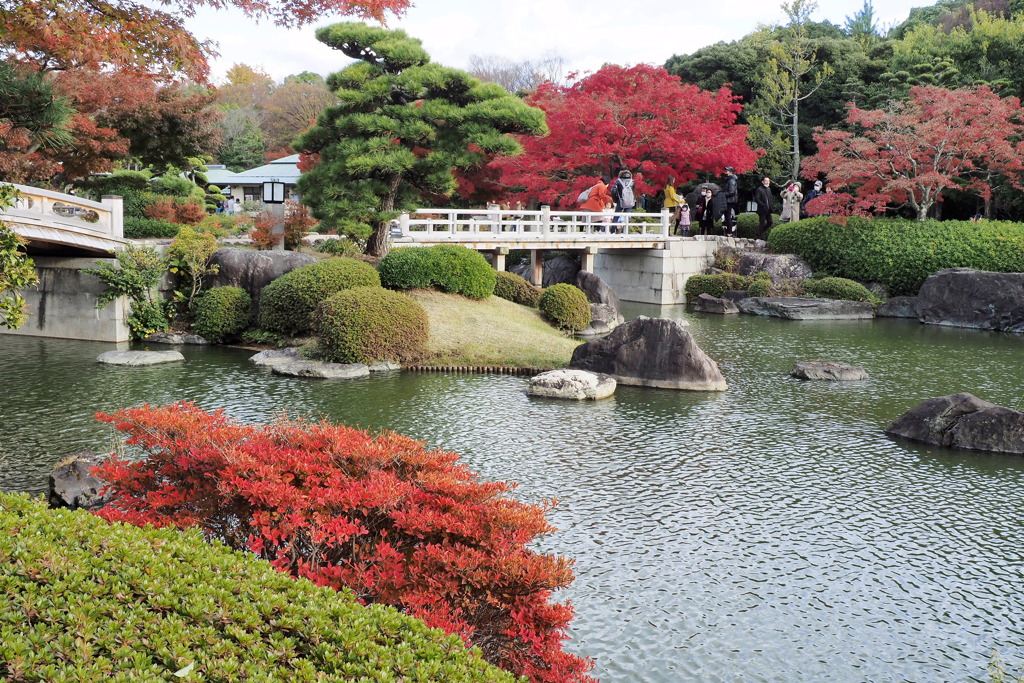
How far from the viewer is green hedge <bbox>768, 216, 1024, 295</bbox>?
23.2 m

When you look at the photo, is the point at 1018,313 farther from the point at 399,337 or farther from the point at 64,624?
the point at 64,624

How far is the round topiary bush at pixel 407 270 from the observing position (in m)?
17.0

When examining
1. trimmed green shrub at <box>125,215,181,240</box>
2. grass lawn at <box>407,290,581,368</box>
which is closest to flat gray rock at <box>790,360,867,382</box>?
A: grass lawn at <box>407,290,581,368</box>

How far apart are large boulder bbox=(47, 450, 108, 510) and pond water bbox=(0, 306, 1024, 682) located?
49 cm

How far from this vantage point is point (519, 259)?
30078 millimetres

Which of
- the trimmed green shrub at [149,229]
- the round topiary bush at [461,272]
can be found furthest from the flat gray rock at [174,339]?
the trimmed green shrub at [149,229]

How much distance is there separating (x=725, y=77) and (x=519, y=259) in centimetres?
1144

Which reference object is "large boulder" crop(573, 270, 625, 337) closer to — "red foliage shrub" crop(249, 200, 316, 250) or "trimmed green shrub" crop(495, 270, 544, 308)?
"trimmed green shrub" crop(495, 270, 544, 308)

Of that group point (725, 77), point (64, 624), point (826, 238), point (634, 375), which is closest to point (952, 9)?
point (725, 77)

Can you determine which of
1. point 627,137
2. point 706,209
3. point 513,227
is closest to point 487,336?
point 513,227

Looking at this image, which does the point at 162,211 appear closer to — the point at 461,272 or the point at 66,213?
the point at 66,213

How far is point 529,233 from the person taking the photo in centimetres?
2198

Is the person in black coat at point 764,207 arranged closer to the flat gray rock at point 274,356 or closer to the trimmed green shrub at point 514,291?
the trimmed green shrub at point 514,291

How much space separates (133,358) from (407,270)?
16.6 ft
